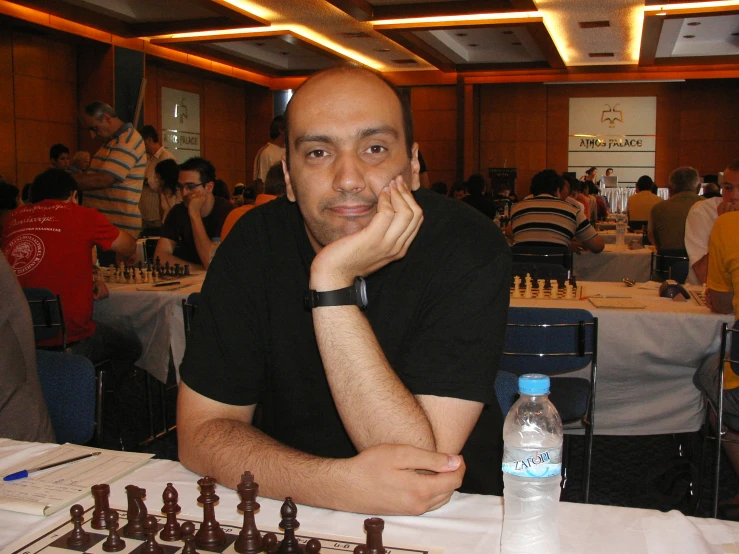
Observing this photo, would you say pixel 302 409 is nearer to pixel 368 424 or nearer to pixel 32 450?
pixel 368 424

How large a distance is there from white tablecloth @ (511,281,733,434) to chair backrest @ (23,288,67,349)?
2.08 m

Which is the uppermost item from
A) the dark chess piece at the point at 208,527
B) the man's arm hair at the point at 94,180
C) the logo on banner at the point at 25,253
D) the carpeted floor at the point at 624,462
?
the man's arm hair at the point at 94,180

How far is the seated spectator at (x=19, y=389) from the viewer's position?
5.82 ft

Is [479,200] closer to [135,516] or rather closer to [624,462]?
[624,462]

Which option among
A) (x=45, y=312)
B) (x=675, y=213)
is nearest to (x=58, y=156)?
(x=45, y=312)

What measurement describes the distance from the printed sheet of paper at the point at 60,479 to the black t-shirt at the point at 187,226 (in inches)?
129

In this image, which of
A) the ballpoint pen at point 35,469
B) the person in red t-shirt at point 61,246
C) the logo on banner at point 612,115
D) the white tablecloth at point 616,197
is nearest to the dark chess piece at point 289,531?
the ballpoint pen at point 35,469

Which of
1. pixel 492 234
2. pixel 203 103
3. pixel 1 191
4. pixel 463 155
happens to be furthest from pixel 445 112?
pixel 492 234

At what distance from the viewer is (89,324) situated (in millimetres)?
3725

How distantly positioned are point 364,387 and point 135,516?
0.42 meters

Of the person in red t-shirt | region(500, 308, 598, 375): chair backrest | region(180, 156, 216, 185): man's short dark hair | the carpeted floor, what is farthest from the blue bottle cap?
region(180, 156, 216, 185): man's short dark hair

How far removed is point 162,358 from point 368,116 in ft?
8.91

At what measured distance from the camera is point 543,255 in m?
5.10

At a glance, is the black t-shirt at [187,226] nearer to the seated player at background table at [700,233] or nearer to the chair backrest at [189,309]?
the chair backrest at [189,309]
